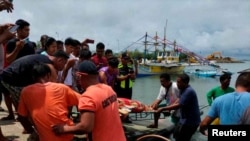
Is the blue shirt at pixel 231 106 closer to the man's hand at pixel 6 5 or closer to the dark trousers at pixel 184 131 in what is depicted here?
the dark trousers at pixel 184 131

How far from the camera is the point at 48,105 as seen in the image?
3.22 metres

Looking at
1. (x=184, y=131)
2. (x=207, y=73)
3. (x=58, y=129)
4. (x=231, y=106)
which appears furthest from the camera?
(x=207, y=73)

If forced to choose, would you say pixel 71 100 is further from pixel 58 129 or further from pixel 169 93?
pixel 169 93

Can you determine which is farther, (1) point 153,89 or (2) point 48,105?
(1) point 153,89

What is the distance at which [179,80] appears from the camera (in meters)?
6.16

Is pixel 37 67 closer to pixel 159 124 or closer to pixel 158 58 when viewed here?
pixel 159 124

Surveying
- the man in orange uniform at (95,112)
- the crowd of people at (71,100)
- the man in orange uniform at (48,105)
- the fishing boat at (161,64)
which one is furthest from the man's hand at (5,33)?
the fishing boat at (161,64)

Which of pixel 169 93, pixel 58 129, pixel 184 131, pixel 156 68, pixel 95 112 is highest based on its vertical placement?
pixel 95 112

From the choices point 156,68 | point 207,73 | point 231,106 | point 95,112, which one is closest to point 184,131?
point 231,106

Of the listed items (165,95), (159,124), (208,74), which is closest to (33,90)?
(165,95)

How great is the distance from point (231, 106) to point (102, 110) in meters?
1.74

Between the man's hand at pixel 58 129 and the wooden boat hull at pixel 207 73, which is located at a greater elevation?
the man's hand at pixel 58 129

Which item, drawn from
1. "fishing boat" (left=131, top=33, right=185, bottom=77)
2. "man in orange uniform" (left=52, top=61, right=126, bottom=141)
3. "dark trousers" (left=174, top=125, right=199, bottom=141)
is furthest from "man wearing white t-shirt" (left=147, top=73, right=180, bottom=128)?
"fishing boat" (left=131, top=33, right=185, bottom=77)

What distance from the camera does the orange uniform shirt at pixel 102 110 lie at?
9.36 feet
